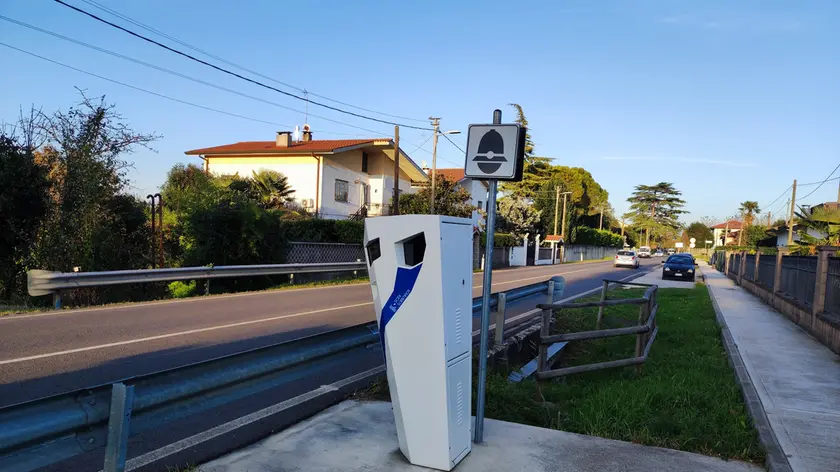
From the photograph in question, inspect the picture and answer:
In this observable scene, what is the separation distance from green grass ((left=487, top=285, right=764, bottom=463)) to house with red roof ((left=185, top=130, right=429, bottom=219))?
79.0ft

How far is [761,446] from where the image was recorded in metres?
4.49

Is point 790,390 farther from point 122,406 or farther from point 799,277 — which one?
point 799,277

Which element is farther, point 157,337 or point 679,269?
point 679,269

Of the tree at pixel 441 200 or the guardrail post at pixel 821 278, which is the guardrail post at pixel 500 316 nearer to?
the guardrail post at pixel 821 278

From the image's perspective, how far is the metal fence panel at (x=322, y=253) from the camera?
68.6ft

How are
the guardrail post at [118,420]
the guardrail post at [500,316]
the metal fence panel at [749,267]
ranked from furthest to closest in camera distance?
the metal fence panel at [749,267], the guardrail post at [500,316], the guardrail post at [118,420]

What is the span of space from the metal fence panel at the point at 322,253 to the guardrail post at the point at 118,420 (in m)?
17.6

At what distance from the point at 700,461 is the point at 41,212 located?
14.6 meters

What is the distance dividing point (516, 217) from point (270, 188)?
1041 inches

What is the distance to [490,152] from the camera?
446 centimetres

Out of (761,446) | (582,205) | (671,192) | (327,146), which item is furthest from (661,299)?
(671,192)

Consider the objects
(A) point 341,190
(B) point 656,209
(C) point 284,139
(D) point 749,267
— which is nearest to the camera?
(D) point 749,267

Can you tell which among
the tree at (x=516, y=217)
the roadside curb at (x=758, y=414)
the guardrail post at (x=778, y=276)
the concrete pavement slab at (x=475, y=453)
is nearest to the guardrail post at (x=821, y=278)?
the roadside curb at (x=758, y=414)

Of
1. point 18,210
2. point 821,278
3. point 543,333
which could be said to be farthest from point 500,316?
point 18,210
